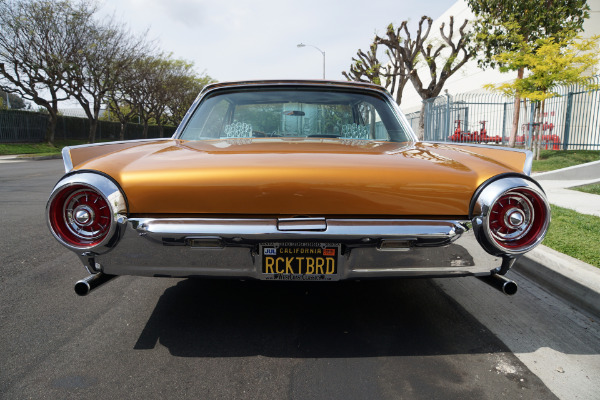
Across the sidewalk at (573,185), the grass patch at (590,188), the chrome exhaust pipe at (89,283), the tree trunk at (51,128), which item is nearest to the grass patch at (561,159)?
the sidewalk at (573,185)

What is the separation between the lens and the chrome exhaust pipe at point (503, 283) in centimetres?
207

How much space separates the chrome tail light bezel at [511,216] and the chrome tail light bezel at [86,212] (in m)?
1.60

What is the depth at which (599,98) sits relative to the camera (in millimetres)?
13250

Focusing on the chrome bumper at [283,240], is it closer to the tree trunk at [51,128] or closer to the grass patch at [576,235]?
the grass patch at [576,235]

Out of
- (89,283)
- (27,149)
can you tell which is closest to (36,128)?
(27,149)

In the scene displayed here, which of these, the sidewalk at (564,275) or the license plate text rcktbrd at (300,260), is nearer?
Result: the license plate text rcktbrd at (300,260)

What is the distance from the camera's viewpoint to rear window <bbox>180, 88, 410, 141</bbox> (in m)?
3.11

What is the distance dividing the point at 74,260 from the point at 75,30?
24982 millimetres

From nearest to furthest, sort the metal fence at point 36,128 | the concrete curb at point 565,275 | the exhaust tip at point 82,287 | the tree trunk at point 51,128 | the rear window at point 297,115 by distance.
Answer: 1. the exhaust tip at point 82,287
2. the concrete curb at point 565,275
3. the rear window at point 297,115
4. the metal fence at point 36,128
5. the tree trunk at point 51,128

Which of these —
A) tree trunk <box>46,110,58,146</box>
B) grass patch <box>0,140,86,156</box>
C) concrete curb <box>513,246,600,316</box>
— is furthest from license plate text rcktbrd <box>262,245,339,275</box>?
tree trunk <box>46,110,58,146</box>

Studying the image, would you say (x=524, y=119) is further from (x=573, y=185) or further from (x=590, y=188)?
(x=590, y=188)

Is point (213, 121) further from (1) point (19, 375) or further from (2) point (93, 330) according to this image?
(1) point (19, 375)

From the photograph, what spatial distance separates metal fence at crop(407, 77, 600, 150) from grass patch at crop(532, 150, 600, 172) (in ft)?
2.99

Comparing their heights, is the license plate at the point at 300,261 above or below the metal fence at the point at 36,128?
below
